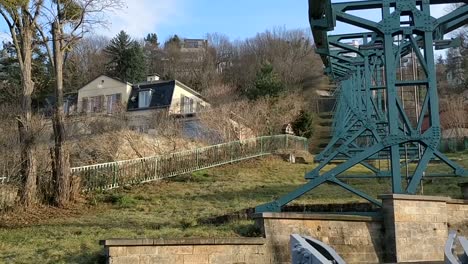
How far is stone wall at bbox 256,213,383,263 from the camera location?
9008 millimetres

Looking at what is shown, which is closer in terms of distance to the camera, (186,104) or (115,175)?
(115,175)

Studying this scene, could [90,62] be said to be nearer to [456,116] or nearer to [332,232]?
[456,116]

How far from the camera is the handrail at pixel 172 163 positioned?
17.6 m

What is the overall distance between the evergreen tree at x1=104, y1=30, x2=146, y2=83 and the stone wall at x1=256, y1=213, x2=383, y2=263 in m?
48.5

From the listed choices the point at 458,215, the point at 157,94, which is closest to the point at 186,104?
the point at 157,94

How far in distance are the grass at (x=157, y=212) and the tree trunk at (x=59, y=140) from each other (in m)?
0.61

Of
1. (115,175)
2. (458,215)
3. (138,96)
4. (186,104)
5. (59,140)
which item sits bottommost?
(458,215)

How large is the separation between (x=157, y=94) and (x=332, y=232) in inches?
1420

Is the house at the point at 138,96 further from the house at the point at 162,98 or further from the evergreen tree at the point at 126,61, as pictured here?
the evergreen tree at the point at 126,61

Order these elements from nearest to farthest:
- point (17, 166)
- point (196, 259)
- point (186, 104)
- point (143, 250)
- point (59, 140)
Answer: point (143, 250) < point (196, 259) < point (17, 166) < point (59, 140) < point (186, 104)

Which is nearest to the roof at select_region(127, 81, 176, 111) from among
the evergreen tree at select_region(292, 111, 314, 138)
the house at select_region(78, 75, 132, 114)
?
the house at select_region(78, 75, 132, 114)

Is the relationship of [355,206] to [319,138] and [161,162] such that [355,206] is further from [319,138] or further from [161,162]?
[319,138]

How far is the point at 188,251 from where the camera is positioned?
818 centimetres

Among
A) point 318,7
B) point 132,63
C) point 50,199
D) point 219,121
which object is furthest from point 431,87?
point 132,63
